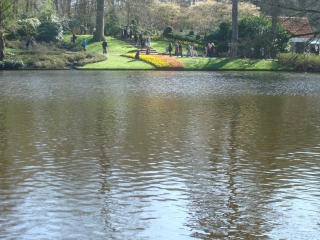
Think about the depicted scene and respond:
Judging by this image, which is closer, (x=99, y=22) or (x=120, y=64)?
(x=120, y=64)

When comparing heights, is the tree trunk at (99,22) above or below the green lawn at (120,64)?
above

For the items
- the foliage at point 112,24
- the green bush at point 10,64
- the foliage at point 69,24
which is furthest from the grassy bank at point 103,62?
the foliage at point 112,24

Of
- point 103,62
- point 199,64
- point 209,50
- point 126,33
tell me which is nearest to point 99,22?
point 126,33

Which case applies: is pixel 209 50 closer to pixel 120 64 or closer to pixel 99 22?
pixel 120 64

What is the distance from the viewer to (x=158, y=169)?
11781 millimetres

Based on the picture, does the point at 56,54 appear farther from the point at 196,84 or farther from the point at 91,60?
the point at 196,84

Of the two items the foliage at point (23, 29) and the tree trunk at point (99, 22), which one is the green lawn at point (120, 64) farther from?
the foliage at point (23, 29)

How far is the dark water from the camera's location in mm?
8375

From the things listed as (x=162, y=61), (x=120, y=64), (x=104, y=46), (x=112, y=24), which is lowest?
(x=120, y=64)

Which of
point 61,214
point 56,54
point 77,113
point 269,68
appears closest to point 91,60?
point 56,54

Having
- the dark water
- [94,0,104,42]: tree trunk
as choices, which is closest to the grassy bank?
[94,0,104,42]: tree trunk

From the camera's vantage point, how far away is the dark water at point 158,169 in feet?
27.5

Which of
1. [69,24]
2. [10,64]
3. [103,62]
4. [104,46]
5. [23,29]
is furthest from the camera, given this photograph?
[69,24]

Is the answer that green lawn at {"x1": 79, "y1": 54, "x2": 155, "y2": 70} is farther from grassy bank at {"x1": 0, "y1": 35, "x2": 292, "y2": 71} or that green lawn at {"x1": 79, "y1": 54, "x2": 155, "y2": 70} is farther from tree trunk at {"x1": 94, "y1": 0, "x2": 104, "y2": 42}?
tree trunk at {"x1": 94, "y1": 0, "x2": 104, "y2": 42}
